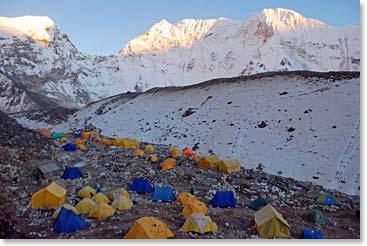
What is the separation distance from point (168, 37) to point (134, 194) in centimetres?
12789

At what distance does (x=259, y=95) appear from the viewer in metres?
26.5

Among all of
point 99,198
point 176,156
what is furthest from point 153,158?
point 99,198

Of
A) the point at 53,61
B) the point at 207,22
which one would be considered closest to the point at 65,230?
the point at 53,61

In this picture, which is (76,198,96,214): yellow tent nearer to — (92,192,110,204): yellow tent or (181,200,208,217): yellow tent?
(92,192,110,204): yellow tent

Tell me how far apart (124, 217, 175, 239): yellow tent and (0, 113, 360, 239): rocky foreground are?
483 mm

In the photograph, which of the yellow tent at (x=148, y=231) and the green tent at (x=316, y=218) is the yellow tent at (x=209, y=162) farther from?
the yellow tent at (x=148, y=231)

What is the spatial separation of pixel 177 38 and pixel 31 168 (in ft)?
413

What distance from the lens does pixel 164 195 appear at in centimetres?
1197

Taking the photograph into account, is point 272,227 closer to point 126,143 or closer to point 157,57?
point 126,143

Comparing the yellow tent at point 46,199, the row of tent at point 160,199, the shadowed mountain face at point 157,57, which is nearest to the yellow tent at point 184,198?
the row of tent at point 160,199

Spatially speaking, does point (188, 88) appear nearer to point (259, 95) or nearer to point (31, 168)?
point (259, 95)

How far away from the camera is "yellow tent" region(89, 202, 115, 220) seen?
9992mm

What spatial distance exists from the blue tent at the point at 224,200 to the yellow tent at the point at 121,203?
255cm

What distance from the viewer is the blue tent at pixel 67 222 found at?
8.84 meters
